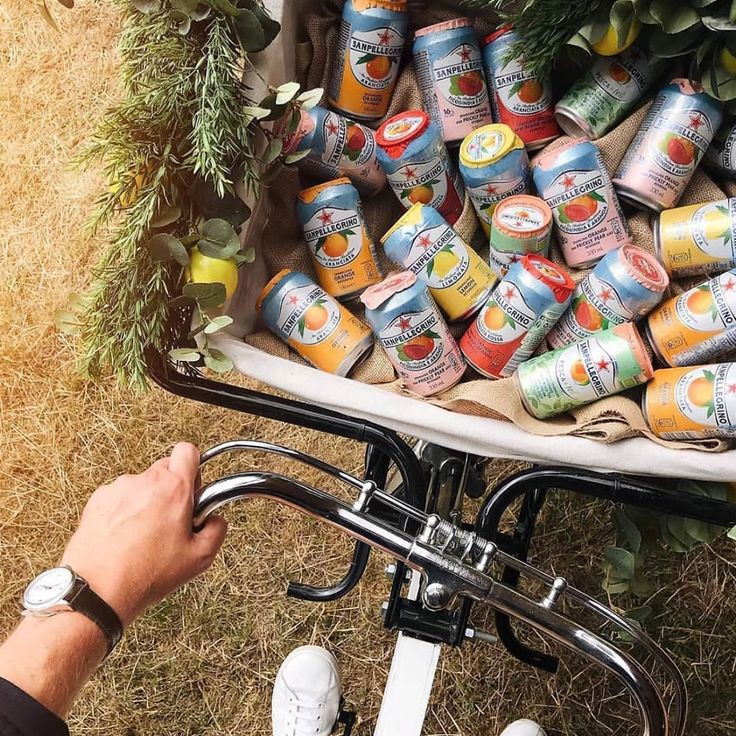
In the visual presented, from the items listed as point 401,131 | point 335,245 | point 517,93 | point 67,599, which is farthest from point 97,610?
point 517,93

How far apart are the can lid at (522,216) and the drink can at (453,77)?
10 cm

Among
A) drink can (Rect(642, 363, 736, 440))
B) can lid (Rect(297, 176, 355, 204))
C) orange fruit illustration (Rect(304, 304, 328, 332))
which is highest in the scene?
can lid (Rect(297, 176, 355, 204))

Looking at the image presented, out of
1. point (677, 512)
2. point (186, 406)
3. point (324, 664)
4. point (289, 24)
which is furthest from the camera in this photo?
point (186, 406)

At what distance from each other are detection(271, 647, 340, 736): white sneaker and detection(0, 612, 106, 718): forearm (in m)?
0.49

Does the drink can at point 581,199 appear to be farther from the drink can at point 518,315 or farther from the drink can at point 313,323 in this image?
the drink can at point 313,323

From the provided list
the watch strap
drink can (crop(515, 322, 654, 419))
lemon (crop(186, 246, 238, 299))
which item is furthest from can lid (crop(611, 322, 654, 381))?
the watch strap

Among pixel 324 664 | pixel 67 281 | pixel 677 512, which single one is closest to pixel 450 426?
pixel 677 512

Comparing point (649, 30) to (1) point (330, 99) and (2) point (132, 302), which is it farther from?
(2) point (132, 302)

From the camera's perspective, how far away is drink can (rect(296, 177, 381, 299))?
765mm

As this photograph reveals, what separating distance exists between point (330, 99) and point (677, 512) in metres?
0.52

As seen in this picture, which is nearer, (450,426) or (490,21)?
(450,426)

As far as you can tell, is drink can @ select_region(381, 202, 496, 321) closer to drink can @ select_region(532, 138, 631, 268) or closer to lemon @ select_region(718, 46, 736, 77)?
drink can @ select_region(532, 138, 631, 268)

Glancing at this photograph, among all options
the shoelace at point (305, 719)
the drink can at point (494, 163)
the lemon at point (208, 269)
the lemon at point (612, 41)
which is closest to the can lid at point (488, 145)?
the drink can at point (494, 163)

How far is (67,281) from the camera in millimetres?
1369
